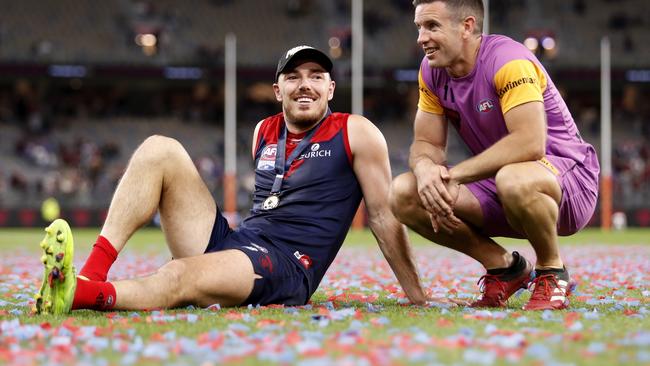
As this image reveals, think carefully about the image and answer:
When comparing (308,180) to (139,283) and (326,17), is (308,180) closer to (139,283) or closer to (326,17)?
(139,283)

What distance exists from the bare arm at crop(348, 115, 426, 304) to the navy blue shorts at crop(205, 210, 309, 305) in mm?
519

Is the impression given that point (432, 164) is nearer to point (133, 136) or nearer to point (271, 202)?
point (271, 202)

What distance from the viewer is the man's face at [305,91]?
227 inches

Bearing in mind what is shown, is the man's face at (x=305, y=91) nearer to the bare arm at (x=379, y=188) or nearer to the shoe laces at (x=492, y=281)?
the bare arm at (x=379, y=188)

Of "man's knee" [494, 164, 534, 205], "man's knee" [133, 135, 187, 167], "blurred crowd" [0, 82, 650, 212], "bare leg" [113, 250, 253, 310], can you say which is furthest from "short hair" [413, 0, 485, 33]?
"blurred crowd" [0, 82, 650, 212]

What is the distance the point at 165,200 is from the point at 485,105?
181 centimetres

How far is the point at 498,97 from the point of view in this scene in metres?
5.48

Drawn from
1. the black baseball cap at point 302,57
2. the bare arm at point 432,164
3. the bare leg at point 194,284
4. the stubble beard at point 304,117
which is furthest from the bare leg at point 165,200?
the bare arm at point 432,164

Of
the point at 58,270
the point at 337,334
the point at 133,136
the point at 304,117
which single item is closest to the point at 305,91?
the point at 304,117

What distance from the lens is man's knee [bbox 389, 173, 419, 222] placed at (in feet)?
18.4

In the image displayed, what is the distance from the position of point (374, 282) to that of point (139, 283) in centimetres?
351

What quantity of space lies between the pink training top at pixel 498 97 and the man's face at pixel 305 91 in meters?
0.58

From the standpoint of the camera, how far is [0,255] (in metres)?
14.5

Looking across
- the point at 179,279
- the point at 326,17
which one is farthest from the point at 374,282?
the point at 326,17
